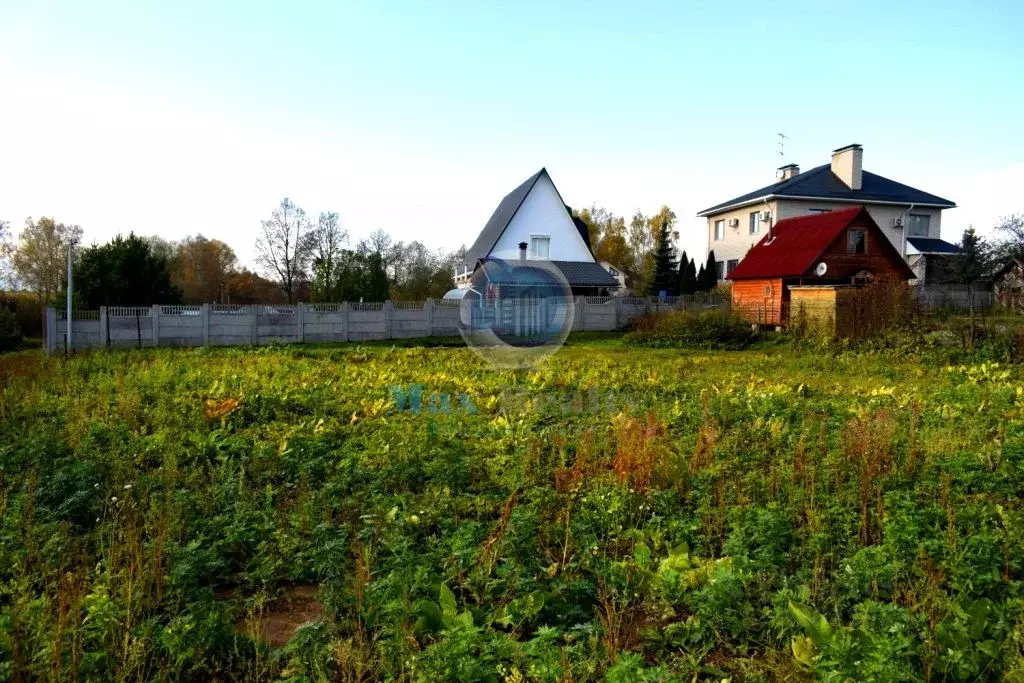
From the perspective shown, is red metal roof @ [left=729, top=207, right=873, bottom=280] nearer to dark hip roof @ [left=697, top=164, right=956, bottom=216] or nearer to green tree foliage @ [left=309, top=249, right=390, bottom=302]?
dark hip roof @ [left=697, top=164, right=956, bottom=216]

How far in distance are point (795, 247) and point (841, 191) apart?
53.4ft

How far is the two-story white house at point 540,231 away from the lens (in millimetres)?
35250

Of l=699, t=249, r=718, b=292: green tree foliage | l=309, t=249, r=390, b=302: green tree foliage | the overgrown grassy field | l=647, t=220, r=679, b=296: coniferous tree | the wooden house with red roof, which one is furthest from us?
l=647, t=220, r=679, b=296: coniferous tree

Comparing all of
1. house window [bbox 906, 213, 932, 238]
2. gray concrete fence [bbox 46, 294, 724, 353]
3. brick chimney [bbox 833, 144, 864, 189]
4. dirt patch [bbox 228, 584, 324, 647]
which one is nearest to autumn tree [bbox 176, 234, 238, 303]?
gray concrete fence [bbox 46, 294, 724, 353]

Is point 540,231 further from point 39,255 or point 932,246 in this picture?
point 39,255

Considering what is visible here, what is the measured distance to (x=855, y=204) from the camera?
39656mm

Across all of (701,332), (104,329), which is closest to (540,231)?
(701,332)

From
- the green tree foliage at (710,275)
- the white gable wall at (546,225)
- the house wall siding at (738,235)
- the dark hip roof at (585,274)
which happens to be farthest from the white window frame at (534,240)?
the house wall siding at (738,235)

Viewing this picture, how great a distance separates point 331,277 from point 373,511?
3233 centimetres

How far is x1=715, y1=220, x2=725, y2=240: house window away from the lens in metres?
44.6

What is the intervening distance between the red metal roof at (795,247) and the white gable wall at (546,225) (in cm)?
1054

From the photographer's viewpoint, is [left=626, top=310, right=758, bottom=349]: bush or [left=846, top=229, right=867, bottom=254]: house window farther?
[left=846, top=229, right=867, bottom=254]: house window

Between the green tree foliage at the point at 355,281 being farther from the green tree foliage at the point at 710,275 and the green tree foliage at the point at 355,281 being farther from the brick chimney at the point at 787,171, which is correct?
the brick chimney at the point at 787,171

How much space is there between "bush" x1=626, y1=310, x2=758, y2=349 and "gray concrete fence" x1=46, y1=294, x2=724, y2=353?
10.9 ft
